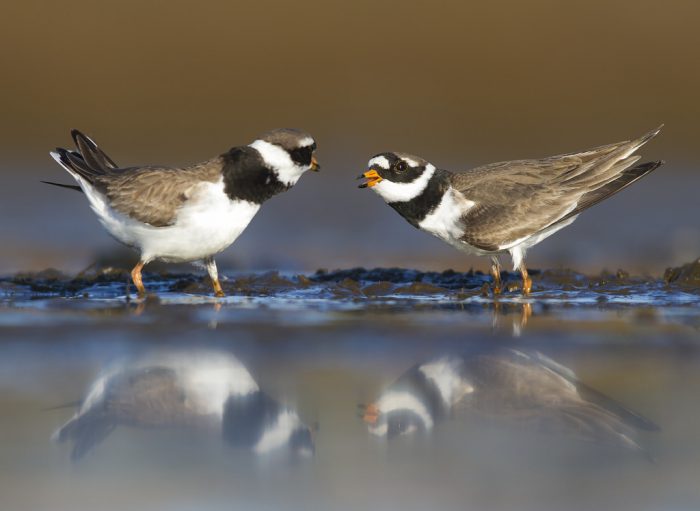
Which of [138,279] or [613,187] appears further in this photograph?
[613,187]

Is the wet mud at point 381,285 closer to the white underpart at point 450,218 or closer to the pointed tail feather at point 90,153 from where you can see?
the white underpart at point 450,218

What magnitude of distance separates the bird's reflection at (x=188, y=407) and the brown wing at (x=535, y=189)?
374 centimetres

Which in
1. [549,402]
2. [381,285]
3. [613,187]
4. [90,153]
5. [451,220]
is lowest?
[549,402]

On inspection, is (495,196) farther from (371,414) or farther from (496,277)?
(371,414)

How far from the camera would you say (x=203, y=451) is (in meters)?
4.57

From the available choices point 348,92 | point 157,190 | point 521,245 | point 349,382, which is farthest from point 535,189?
point 348,92

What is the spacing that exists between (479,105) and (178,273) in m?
6.91

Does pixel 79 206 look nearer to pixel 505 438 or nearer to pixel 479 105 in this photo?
pixel 479 105

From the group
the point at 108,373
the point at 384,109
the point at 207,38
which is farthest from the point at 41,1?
the point at 108,373

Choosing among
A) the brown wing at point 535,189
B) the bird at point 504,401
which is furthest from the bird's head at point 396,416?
the brown wing at point 535,189

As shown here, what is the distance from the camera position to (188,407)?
5.25 meters

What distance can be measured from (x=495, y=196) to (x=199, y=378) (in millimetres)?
4495

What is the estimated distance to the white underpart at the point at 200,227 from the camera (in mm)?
8805

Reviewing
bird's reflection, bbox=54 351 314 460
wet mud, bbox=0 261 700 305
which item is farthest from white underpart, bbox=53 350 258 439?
wet mud, bbox=0 261 700 305
